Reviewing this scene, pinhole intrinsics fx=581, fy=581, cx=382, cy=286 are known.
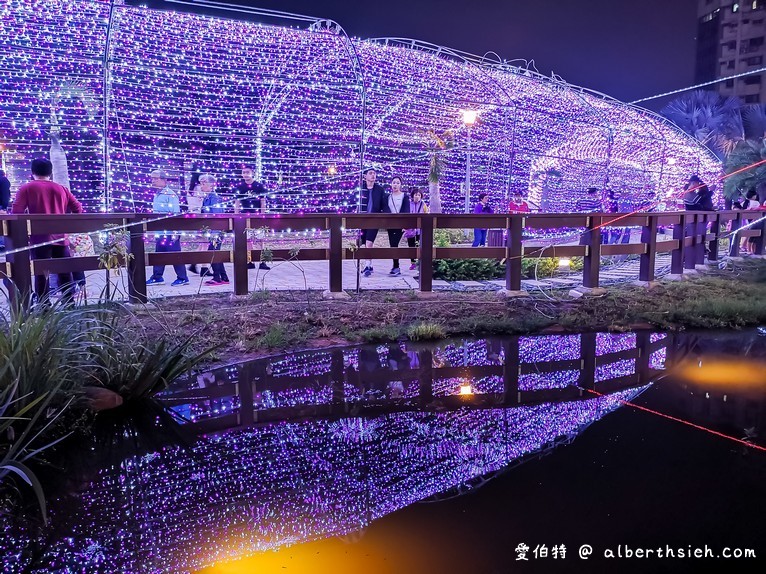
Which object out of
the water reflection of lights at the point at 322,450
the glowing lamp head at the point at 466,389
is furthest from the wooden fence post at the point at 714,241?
the glowing lamp head at the point at 466,389

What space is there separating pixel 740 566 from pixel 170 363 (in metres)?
3.50

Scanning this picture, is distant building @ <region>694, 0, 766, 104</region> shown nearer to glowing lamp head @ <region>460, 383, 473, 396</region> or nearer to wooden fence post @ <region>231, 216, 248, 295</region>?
wooden fence post @ <region>231, 216, 248, 295</region>

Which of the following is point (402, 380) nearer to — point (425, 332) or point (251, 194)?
point (425, 332)

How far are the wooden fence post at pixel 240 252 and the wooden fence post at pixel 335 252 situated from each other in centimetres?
109

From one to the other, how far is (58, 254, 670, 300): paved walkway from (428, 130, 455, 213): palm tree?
1.81 m

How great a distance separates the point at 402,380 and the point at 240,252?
358 centimetres

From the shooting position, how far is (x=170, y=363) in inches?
163

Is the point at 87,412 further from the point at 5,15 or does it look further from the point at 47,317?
the point at 5,15

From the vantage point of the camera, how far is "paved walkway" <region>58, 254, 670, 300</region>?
8.29m

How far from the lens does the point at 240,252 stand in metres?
7.35

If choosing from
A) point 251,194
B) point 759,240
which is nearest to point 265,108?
point 251,194

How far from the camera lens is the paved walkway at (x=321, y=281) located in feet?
27.2

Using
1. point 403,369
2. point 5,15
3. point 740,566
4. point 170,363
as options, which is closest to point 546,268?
point 403,369

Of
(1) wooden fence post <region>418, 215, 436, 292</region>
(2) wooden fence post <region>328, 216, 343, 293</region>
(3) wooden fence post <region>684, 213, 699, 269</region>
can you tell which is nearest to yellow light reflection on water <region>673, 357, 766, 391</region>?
(1) wooden fence post <region>418, 215, 436, 292</region>
